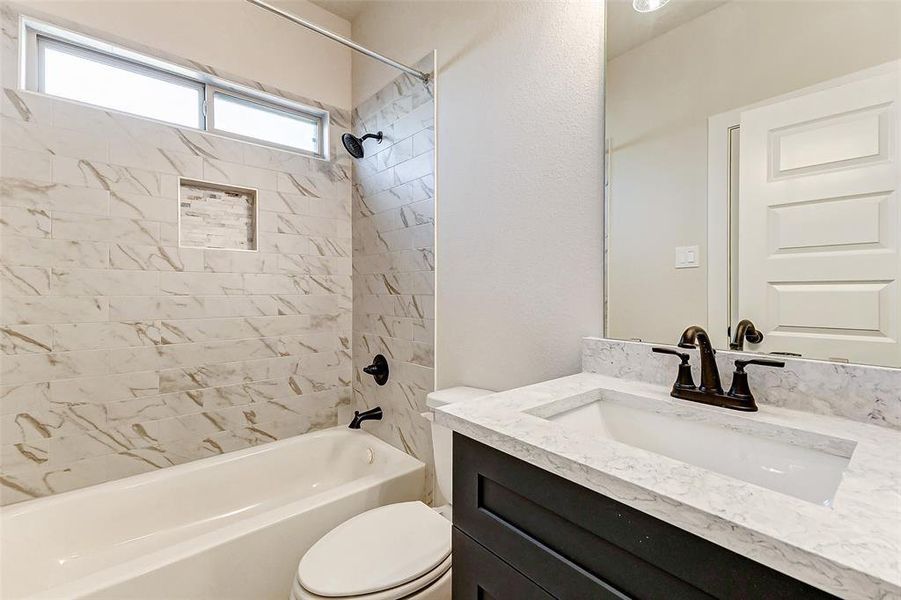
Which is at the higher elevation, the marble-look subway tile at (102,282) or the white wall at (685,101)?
the white wall at (685,101)

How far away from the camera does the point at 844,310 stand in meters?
0.84

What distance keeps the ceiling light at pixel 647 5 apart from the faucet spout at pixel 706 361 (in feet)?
3.11

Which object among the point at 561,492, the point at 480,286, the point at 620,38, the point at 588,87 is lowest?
the point at 561,492

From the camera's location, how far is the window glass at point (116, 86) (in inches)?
69.4

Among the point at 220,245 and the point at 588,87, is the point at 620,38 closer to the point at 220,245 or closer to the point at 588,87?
the point at 588,87

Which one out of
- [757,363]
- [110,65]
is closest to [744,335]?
[757,363]

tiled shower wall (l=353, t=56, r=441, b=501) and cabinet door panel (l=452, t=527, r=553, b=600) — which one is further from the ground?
tiled shower wall (l=353, t=56, r=441, b=501)

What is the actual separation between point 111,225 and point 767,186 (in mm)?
2433

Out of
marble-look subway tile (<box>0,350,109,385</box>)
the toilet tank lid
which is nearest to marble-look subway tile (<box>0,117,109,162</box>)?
marble-look subway tile (<box>0,350,109,385</box>)

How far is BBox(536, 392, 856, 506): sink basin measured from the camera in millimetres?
703

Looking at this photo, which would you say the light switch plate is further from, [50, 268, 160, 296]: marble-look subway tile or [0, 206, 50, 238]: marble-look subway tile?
[0, 206, 50, 238]: marble-look subway tile

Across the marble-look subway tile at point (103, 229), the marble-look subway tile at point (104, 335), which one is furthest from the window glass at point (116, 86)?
the marble-look subway tile at point (104, 335)

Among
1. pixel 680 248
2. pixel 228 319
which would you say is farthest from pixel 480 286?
pixel 228 319

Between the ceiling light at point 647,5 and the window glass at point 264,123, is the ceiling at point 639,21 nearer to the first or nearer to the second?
the ceiling light at point 647,5
